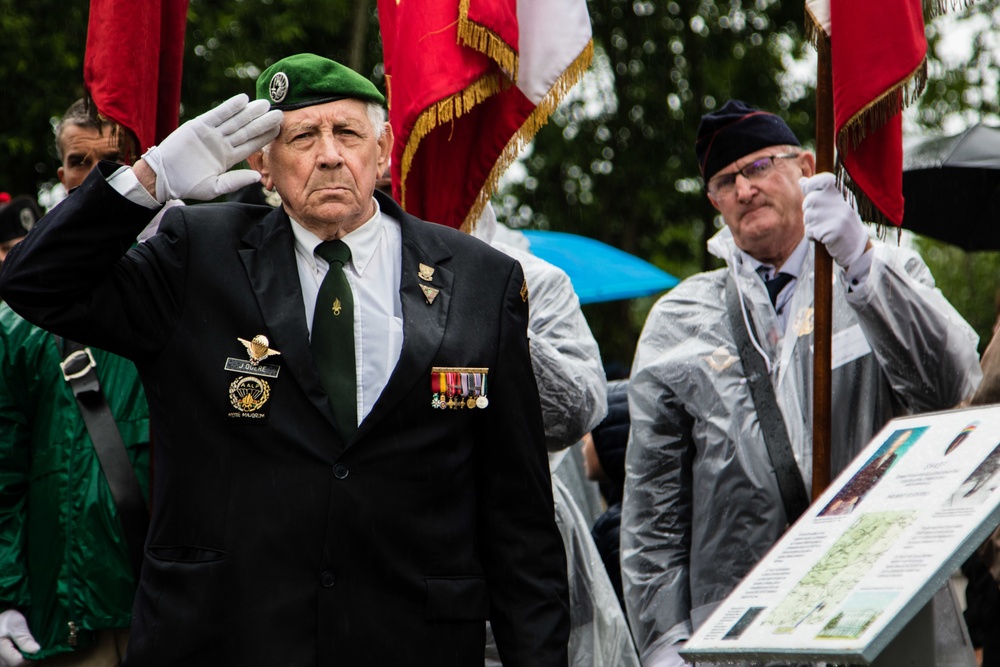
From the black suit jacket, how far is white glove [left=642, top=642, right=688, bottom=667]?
101 centimetres

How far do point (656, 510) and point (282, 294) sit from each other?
1714 millimetres

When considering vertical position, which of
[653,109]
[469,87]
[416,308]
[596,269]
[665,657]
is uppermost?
[653,109]

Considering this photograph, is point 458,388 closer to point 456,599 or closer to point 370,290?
point 370,290

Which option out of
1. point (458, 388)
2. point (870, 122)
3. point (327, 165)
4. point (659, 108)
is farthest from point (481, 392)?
point (659, 108)

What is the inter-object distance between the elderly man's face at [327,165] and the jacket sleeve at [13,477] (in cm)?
134

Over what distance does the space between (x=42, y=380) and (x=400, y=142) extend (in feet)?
4.42

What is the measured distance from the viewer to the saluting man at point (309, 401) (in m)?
3.23

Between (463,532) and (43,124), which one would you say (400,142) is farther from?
(43,124)

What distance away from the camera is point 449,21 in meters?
4.33

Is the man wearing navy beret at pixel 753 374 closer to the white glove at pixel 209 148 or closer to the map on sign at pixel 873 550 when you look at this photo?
the map on sign at pixel 873 550

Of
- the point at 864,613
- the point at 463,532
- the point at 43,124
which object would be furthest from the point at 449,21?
the point at 43,124

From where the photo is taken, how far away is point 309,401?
130 inches

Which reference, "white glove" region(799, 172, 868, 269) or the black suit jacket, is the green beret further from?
"white glove" region(799, 172, 868, 269)

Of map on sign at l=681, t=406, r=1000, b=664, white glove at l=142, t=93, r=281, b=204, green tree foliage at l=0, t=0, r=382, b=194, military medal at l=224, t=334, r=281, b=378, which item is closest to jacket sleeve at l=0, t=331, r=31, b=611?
white glove at l=142, t=93, r=281, b=204
